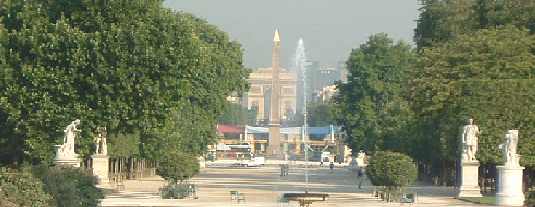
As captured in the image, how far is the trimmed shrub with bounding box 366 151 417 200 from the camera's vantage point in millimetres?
64625

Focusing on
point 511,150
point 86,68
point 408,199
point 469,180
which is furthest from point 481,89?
point 86,68

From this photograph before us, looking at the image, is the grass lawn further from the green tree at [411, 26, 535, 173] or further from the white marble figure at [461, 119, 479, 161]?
the green tree at [411, 26, 535, 173]

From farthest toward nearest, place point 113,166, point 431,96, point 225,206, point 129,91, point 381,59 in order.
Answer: point 381,59 < point 113,166 < point 431,96 < point 129,91 < point 225,206

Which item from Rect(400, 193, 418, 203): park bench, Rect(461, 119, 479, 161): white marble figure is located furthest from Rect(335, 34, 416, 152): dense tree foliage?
Rect(400, 193, 418, 203): park bench

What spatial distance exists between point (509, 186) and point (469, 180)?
1107 centimetres

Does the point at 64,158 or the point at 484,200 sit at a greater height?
the point at 64,158

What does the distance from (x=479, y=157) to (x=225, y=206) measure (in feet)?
74.6

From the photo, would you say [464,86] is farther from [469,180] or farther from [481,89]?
[469,180]

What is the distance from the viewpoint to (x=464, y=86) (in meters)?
78.7

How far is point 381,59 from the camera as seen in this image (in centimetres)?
12362

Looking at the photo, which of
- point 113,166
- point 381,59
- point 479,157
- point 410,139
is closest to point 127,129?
point 479,157

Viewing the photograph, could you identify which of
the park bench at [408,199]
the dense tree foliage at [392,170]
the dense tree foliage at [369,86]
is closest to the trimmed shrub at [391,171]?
the dense tree foliage at [392,170]

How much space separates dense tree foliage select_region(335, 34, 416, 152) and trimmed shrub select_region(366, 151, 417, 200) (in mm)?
50754

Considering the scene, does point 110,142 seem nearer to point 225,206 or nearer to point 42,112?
point 42,112
